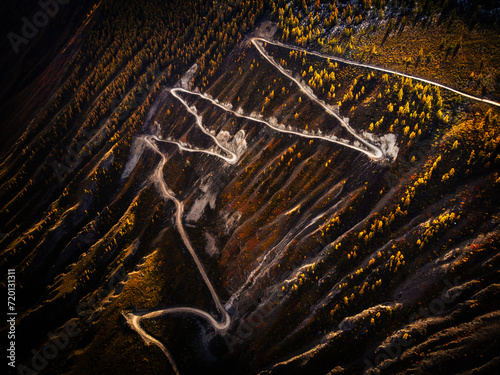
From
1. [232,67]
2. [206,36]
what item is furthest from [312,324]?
[206,36]

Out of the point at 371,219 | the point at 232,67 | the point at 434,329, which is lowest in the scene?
the point at 434,329

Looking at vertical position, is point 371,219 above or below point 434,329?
above

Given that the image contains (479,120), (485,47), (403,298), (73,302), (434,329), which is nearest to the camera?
(434,329)

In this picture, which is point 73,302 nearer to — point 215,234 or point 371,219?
point 215,234

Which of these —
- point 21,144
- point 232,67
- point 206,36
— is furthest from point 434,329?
point 21,144

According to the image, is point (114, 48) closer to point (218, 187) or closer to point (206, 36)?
point (206, 36)

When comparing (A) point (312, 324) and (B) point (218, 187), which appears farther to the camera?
(B) point (218, 187)

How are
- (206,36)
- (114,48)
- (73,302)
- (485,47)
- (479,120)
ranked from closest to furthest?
1. (479,120)
2. (485,47)
3. (73,302)
4. (206,36)
5. (114,48)

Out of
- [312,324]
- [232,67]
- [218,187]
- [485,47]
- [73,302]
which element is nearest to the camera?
[312,324]

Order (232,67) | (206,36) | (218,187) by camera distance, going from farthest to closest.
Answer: (206,36)
(232,67)
(218,187)
